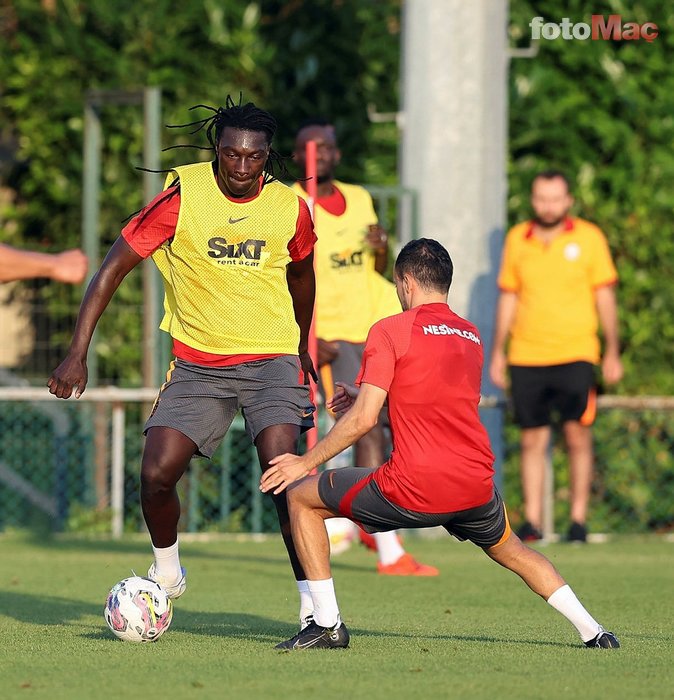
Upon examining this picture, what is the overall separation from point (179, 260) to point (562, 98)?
7.67 meters

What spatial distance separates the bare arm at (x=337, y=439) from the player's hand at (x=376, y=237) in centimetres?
408

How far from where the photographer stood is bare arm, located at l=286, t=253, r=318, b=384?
762 centimetres

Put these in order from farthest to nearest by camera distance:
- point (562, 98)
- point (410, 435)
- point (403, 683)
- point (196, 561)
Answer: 1. point (562, 98)
2. point (196, 561)
3. point (410, 435)
4. point (403, 683)

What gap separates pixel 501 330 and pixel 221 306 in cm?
546

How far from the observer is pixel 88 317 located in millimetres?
7027

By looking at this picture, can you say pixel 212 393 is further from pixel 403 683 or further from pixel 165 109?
pixel 165 109

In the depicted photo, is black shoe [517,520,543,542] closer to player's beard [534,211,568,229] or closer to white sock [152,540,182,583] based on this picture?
player's beard [534,211,568,229]

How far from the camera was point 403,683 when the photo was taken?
5.87 meters

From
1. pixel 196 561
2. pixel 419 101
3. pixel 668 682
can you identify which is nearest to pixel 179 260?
pixel 668 682

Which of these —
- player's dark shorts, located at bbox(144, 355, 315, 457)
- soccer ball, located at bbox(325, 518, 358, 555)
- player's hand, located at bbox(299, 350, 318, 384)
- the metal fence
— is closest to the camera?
player's dark shorts, located at bbox(144, 355, 315, 457)

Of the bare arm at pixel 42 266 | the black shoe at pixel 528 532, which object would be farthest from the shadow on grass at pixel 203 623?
the black shoe at pixel 528 532

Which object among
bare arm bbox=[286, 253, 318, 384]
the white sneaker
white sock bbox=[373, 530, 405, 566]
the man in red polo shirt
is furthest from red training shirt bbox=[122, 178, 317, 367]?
the man in red polo shirt

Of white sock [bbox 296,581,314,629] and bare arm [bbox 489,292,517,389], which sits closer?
white sock [bbox 296,581,314,629]

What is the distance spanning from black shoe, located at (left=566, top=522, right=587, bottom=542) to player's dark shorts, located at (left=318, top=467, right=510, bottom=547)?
19.3ft
